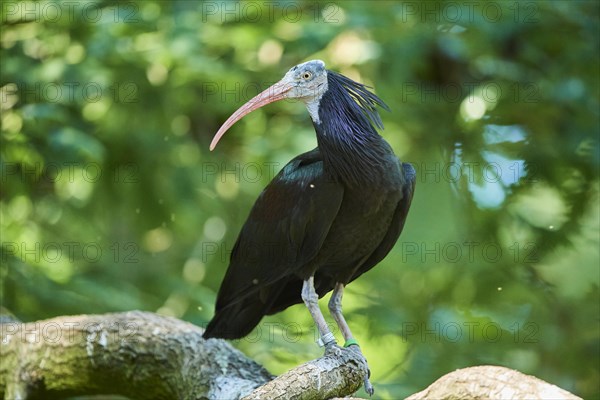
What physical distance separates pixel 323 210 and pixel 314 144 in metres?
2.87

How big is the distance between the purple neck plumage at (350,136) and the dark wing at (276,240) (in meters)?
0.11

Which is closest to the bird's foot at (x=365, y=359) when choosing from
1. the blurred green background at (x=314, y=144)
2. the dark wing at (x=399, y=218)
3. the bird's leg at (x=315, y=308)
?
the bird's leg at (x=315, y=308)

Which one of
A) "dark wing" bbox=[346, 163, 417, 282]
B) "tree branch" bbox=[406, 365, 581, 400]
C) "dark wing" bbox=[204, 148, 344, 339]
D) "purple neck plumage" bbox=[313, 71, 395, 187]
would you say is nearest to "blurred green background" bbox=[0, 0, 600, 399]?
"dark wing" bbox=[204, 148, 344, 339]

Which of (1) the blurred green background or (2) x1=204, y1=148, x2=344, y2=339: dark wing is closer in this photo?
(2) x1=204, y1=148, x2=344, y2=339: dark wing

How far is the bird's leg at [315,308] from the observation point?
16.0 feet

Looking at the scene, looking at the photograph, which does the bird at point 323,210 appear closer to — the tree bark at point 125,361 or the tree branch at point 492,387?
the tree bark at point 125,361

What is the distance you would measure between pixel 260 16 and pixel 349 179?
3.54 metres

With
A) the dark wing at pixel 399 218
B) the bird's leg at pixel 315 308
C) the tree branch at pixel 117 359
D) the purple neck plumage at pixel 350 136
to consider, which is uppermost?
the purple neck plumage at pixel 350 136

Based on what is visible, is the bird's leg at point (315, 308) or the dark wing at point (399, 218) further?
the dark wing at point (399, 218)

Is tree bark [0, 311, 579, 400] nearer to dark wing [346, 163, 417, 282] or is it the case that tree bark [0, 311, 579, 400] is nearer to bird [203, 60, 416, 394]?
bird [203, 60, 416, 394]

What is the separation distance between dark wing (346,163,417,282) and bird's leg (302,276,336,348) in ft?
1.31

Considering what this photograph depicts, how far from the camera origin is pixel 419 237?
783cm

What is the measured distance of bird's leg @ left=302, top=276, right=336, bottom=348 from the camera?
489 cm

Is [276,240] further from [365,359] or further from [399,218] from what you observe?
[365,359]
